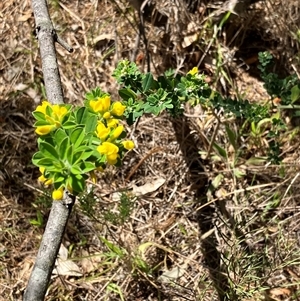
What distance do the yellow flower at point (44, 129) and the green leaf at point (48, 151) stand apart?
2 cm

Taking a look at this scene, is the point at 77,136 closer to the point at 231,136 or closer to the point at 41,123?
the point at 41,123

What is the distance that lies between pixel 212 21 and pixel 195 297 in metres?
1.15

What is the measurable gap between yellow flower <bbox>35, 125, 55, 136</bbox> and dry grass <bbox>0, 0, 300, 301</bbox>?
76 cm

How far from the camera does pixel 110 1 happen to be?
→ 2.42 m

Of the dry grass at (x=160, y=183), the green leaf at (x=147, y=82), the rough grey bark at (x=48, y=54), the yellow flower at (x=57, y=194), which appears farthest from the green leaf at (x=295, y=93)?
the yellow flower at (x=57, y=194)

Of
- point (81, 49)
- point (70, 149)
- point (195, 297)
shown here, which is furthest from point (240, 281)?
point (81, 49)

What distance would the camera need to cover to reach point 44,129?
113 cm

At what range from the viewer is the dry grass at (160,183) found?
6.52 ft

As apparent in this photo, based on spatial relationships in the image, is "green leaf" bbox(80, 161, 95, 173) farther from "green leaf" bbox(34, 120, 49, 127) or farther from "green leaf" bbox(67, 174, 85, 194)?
"green leaf" bbox(34, 120, 49, 127)

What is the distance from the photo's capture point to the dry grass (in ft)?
6.52

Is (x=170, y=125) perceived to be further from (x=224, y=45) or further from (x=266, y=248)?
(x=266, y=248)

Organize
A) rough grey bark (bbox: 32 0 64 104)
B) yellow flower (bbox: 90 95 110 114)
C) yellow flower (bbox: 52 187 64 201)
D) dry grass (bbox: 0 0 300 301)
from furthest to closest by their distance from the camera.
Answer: dry grass (bbox: 0 0 300 301)
rough grey bark (bbox: 32 0 64 104)
yellow flower (bbox: 90 95 110 114)
yellow flower (bbox: 52 187 64 201)

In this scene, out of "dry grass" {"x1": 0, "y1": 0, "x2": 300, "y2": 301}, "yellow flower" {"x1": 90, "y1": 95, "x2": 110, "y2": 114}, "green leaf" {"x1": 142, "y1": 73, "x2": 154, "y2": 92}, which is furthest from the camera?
"dry grass" {"x1": 0, "y1": 0, "x2": 300, "y2": 301}

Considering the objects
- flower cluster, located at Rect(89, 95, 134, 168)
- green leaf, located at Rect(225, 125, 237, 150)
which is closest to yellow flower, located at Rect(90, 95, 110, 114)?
flower cluster, located at Rect(89, 95, 134, 168)
